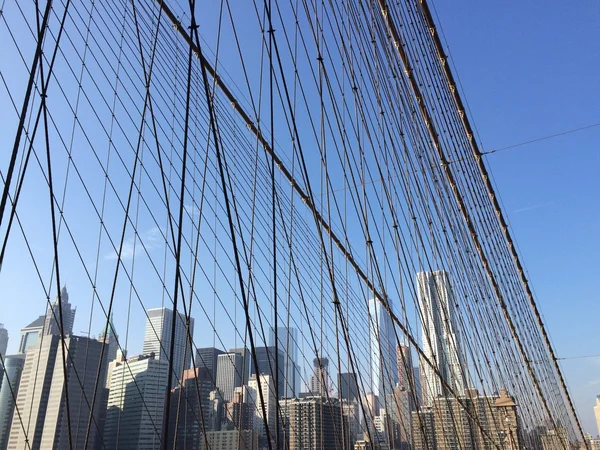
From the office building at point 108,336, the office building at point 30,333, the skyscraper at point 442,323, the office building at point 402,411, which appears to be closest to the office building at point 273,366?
the office building at point 108,336

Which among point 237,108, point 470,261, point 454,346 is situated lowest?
point 454,346

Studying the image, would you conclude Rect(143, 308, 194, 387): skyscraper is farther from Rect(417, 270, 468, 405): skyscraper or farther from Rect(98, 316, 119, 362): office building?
Rect(417, 270, 468, 405): skyscraper

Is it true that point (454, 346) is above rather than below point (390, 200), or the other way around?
below

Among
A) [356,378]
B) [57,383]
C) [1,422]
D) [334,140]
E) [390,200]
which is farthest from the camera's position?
[1,422]

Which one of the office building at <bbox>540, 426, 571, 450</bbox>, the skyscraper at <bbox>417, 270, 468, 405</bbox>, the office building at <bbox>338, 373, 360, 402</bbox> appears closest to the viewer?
the office building at <bbox>338, 373, 360, 402</bbox>

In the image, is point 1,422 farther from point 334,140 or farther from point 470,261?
point 470,261

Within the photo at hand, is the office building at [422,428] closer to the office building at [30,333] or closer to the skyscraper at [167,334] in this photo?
the skyscraper at [167,334]

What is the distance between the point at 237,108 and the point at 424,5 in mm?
3321

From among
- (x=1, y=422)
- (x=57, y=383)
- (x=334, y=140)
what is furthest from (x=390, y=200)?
(x=1, y=422)

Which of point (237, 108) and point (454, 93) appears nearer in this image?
point (237, 108)

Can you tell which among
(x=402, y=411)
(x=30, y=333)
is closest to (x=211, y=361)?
(x=30, y=333)

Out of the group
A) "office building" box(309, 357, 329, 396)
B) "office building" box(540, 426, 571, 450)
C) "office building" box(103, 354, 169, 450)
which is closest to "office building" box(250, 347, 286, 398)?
"office building" box(309, 357, 329, 396)

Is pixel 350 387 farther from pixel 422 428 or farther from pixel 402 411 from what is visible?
pixel 402 411

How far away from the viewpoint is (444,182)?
10.5m
